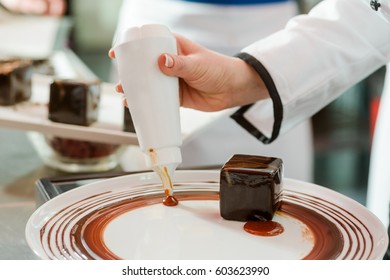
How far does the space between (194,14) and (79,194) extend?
1087mm

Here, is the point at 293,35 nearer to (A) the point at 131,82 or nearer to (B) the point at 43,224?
(A) the point at 131,82

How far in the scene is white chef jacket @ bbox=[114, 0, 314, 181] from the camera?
209 centimetres

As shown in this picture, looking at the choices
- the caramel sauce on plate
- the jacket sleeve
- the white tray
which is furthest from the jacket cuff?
the caramel sauce on plate

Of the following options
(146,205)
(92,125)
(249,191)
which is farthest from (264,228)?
(92,125)

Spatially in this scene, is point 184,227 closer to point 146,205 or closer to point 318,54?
point 146,205

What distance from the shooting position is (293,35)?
1424 millimetres

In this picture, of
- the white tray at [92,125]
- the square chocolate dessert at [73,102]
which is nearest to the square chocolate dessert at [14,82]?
the white tray at [92,125]

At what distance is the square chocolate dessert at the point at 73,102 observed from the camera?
5.04 feet

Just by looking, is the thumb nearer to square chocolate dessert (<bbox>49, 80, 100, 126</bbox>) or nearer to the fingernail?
the fingernail

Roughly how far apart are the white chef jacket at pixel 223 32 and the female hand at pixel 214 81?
0.66m

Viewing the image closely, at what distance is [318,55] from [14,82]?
2.54 ft

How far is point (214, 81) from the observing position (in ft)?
4.33
